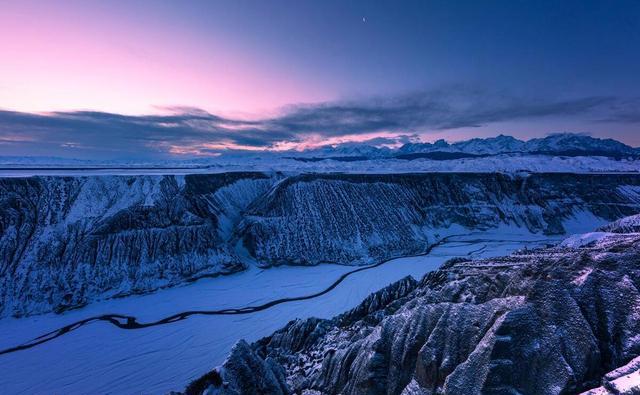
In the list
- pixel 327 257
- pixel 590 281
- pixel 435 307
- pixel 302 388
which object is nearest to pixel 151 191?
pixel 327 257

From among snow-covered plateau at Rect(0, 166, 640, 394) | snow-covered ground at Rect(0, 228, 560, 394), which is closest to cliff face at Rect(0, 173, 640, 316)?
snow-covered plateau at Rect(0, 166, 640, 394)

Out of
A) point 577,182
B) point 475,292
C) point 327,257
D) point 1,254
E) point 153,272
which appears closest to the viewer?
point 475,292

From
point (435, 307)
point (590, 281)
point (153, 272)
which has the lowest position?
point (153, 272)

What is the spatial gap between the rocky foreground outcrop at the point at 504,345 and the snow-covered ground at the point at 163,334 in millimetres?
16557

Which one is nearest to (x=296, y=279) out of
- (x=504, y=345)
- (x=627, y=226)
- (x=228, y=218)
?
(x=228, y=218)

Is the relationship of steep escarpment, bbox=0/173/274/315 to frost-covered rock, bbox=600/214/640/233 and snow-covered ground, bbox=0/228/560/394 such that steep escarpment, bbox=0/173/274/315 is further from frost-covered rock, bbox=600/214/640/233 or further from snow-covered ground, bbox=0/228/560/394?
frost-covered rock, bbox=600/214/640/233

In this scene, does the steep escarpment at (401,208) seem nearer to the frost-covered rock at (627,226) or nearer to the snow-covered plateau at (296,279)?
the snow-covered plateau at (296,279)

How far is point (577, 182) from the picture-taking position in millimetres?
100562

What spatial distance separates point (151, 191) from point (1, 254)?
24.3 m

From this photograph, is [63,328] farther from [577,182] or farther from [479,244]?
[577,182]

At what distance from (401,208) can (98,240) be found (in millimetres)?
64636

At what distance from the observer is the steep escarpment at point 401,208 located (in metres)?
64.5

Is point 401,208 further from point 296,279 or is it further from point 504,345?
point 504,345

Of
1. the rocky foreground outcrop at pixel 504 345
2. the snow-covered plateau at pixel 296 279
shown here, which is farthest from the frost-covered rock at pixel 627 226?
the rocky foreground outcrop at pixel 504 345
